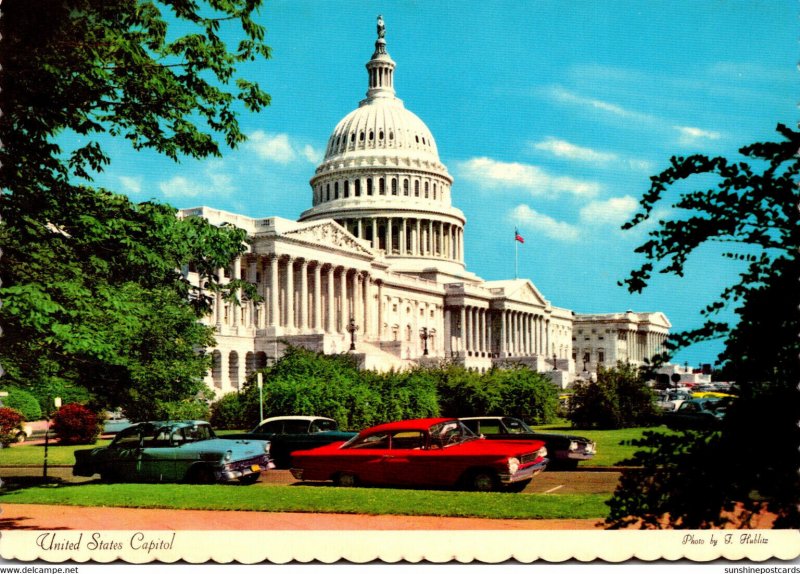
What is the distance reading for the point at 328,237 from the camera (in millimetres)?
88625

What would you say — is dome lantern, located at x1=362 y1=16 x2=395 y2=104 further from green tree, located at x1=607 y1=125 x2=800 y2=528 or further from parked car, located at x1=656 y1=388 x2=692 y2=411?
green tree, located at x1=607 y1=125 x2=800 y2=528

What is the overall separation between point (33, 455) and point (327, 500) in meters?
15.9

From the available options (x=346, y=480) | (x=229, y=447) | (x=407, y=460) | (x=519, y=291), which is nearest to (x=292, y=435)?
(x=229, y=447)

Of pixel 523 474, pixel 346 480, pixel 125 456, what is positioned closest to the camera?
pixel 523 474

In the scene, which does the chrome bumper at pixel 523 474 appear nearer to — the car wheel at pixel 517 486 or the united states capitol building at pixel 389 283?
the car wheel at pixel 517 486

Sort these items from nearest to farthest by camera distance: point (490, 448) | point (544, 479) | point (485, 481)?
point (485, 481) < point (490, 448) < point (544, 479)

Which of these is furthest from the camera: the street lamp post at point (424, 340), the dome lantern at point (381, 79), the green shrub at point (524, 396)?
the dome lantern at point (381, 79)

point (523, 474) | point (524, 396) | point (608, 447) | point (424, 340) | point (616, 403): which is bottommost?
point (608, 447)

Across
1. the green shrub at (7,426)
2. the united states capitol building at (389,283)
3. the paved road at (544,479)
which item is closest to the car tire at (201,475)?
the paved road at (544,479)

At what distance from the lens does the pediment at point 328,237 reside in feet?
273

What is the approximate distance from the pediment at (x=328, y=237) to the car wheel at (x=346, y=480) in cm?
6162

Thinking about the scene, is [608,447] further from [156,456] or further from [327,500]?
[156,456]

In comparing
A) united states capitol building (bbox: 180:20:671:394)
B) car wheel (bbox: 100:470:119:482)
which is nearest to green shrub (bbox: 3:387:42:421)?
car wheel (bbox: 100:470:119:482)

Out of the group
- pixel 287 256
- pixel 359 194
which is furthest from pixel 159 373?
pixel 359 194
